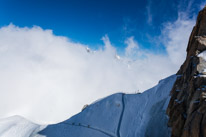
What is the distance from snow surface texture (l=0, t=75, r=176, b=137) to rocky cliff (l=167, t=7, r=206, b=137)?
7671 millimetres

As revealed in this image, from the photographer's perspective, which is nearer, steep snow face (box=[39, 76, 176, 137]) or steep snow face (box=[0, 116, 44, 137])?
steep snow face (box=[39, 76, 176, 137])

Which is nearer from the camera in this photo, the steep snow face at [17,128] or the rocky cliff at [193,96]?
the rocky cliff at [193,96]

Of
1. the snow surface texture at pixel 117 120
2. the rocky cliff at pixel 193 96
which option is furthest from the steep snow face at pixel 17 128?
the rocky cliff at pixel 193 96

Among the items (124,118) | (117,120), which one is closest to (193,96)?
(124,118)

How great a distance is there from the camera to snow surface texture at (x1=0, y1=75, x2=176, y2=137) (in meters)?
29.3

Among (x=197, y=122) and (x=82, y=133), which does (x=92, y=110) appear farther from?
(x=197, y=122)

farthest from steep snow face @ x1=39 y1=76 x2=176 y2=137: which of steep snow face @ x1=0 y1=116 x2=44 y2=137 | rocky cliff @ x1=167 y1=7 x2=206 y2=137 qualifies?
rocky cliff @ x1=167 y1=7 x2=206 y2=137

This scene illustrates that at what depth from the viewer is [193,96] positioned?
16.5m

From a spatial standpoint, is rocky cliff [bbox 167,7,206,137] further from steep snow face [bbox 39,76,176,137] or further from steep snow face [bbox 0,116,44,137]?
steep snow face [bbox 0,116,44,137]

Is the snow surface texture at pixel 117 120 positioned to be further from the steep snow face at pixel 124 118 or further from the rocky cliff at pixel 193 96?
the rocky cliff at pixel 193 96

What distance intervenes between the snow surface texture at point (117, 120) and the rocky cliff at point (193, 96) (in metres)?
7.67

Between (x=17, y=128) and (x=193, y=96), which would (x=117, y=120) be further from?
(x=17, y=128)

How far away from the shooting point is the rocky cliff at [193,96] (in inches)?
A: 564

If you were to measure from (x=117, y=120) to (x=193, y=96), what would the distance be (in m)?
28.6
